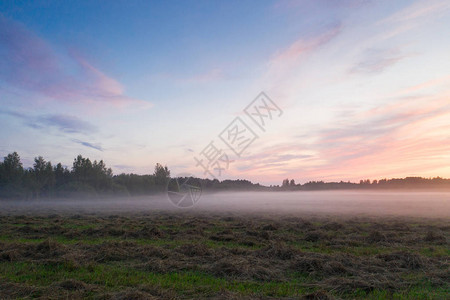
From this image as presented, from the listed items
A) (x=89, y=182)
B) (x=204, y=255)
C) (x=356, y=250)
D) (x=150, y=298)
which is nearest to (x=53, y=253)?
(x=204, y=255)

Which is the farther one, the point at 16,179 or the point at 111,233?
the point at 16,179

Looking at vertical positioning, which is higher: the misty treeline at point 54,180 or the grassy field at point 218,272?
the misty treeline at point 54,180

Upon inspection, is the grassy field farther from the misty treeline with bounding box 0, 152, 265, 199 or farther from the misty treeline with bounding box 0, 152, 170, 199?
the misty treeline with bounding box 0, 152, 170, 199

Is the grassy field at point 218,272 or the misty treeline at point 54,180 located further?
the misty treeline at point 54,180

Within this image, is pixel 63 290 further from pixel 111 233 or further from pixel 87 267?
pixel 111 233

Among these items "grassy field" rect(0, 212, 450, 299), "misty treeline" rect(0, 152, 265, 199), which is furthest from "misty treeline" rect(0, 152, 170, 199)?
"grassy field" rect(0, 212, 450, 299)

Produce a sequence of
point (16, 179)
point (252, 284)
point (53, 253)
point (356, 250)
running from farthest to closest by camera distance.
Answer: point (16, 179) < point (356, 250) < point (53, 253) < point (252, 284)

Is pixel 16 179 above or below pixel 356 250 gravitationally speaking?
above

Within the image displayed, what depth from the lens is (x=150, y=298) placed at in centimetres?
662

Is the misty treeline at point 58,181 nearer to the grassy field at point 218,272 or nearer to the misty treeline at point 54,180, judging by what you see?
the misty treeline at point 54,180

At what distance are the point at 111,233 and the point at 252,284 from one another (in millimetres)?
12317

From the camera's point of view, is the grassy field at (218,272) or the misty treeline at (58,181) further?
the misty treeline at (58,181)

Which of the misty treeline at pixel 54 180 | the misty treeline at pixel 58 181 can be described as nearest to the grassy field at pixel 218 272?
the misty treeline at pixel 58 181

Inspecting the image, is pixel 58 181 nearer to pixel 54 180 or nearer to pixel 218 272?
pixel 54 180
